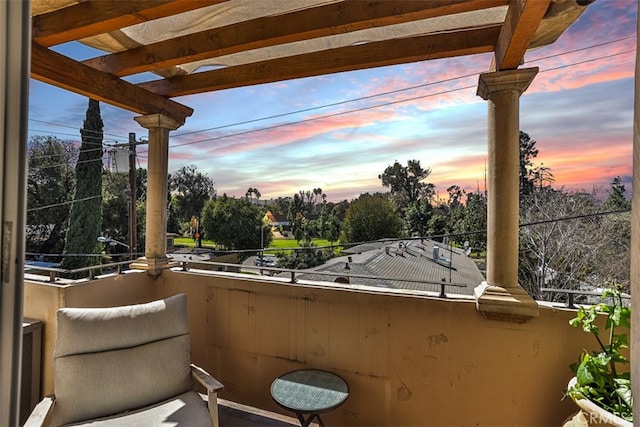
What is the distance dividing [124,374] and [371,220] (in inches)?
205

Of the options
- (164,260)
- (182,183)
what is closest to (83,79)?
(164,260)

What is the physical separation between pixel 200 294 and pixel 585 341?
8.54 ft

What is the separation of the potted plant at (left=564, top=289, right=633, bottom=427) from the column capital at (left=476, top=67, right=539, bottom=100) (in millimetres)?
1190

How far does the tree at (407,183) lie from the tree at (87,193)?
25.9 feet

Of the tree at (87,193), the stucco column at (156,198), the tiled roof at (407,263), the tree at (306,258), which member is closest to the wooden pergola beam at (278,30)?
the stucco column at (156,198)

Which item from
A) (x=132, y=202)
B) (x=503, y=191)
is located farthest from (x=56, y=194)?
(x=503, y=191)

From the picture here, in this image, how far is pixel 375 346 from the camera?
7.11 ft

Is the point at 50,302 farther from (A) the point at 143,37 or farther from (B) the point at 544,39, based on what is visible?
(B) the point at 544,39

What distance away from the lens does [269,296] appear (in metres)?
2.46

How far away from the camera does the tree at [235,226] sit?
10617 mm

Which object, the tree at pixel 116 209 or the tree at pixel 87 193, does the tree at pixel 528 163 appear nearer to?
the tree at pixel 87 193

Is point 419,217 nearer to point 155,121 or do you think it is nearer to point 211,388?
point 155,121

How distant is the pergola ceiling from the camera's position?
5.26ft

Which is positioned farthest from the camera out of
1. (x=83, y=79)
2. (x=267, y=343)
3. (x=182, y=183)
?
(x=182, y=183)
